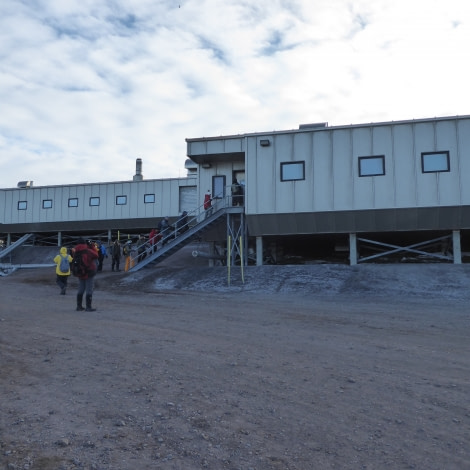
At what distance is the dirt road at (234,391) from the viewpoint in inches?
137

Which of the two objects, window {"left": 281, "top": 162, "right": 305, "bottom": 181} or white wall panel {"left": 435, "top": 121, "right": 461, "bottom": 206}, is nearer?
white wall panel {"left": 435, "top": 121, "right": 461, "bottom": 206}

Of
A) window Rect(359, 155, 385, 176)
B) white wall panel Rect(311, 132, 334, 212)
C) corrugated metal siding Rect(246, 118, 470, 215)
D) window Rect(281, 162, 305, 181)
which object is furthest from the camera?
window Rect(281, 162, 305, 181)

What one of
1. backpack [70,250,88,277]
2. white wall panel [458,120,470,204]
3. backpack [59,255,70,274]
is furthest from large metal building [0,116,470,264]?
backpack [70,250,88,277]

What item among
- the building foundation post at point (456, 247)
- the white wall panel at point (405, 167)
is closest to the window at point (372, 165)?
the white wall panel at point (405, 167)

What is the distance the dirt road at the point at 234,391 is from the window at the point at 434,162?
886 centimetres

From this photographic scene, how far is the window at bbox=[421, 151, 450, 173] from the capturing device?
17.4 metres

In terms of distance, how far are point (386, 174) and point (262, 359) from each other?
1340cm

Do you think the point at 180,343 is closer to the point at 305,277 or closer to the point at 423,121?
the point at 305,277

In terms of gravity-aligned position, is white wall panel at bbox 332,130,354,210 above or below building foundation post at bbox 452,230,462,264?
above

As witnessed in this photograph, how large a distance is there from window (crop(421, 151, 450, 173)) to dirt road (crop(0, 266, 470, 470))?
29.1ft

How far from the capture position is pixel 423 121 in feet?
57.8

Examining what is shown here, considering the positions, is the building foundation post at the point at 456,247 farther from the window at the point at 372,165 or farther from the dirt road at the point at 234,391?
the dirt road at the point at 234,391

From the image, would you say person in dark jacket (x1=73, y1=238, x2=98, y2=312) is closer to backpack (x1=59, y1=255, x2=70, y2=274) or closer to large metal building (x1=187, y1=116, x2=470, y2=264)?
backpack (x1=59, y1=255, x2=70, y2=274)

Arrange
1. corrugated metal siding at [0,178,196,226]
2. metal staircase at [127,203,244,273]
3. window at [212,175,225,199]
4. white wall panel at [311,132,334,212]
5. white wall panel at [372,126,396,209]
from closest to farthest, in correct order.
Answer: white wall panel at [372,126,396,209] → white wall panel at [311,132,334,212] → metal staircase at [127,203,244,273] → window at [212,175,225,199] → corrugated metal siding at [0,178,196,226]
